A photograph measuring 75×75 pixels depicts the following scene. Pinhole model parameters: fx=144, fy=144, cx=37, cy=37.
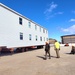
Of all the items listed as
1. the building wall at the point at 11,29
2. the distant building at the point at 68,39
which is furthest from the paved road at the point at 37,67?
the distant building at the point at 68,39

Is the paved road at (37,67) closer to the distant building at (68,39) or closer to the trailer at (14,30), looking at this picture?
the trailer at (14,30)

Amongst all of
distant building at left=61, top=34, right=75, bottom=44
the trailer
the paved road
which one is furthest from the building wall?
distant building at left=61, top=34, right=75, bottom=44

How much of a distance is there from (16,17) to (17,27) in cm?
140

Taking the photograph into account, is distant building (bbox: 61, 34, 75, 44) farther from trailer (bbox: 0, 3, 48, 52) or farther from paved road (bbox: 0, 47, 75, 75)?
paved road (bbox: 0, 47, 75, 75)

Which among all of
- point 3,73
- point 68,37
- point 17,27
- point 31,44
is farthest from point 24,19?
point 68,37

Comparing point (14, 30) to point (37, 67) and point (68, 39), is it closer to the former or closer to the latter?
point (37, 67)

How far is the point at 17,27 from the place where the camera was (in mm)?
20328

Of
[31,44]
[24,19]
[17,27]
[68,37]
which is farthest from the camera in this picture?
[68,37]

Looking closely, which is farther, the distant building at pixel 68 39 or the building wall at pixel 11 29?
the distant building at pixel 68 39

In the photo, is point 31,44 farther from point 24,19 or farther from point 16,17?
point 16,17

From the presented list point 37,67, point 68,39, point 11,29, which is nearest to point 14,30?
point 11,29

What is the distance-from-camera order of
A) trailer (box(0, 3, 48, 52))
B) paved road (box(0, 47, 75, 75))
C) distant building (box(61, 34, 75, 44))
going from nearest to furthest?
paved road (box(0, 47, 75, 75)) → trailer (box(0, 3, 48, 52)) → distant building (box(61, 34, 75, 44))

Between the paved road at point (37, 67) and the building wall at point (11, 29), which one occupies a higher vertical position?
the building wall at point (11, 29)

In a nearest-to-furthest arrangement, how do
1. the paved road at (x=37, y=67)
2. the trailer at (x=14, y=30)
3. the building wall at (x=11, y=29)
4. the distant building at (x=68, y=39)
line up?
1. the paved road at (x=37, y=67)
2. the building wall at (x=11, y=29)
3. the trailer at (x=14, y=30)
4. the distant building at (x=68, y=39)
